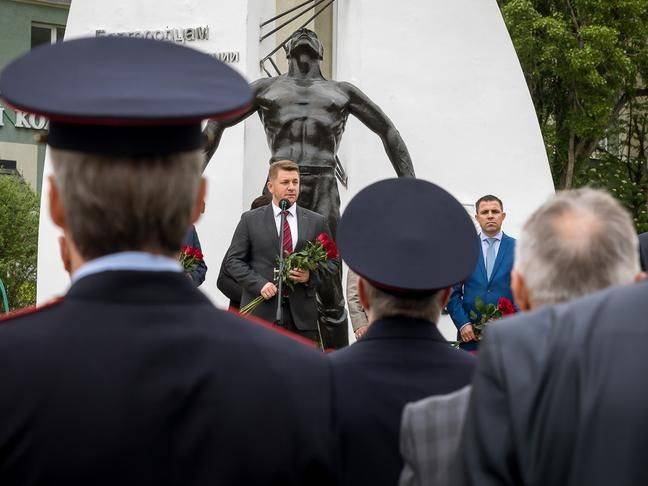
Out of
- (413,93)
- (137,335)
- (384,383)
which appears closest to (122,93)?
(137,335)

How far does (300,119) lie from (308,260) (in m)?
1.86

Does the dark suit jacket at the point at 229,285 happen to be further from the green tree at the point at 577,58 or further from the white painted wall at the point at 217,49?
the green tree at the point at 577,58

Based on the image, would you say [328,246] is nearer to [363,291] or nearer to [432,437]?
[363,291]

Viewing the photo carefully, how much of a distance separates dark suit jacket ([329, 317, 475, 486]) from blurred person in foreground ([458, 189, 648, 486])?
659mm

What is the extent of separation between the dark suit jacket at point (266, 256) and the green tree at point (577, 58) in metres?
13.8

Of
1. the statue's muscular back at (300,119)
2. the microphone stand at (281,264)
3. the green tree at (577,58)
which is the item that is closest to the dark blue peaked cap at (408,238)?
the microphone stand at (281,264)

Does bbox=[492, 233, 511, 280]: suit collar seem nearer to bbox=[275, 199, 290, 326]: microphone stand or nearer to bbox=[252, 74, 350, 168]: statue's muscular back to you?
bbox=[275, 199, 290, 326]: microphone stand

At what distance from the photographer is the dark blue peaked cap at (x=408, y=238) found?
9.17 feet

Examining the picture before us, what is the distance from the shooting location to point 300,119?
30.5 ft

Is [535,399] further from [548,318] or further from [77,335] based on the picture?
[77,335]

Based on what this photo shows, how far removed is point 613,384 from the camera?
1.86 meters

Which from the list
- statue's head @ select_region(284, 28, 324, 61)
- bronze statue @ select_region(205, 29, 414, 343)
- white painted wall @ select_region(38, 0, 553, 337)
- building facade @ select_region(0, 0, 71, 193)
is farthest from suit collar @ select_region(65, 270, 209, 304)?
building facade @ select_region(0, 0, 71, 193)

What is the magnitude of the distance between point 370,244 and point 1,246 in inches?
763

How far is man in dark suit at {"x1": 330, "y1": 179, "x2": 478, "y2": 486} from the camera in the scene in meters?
2.64
